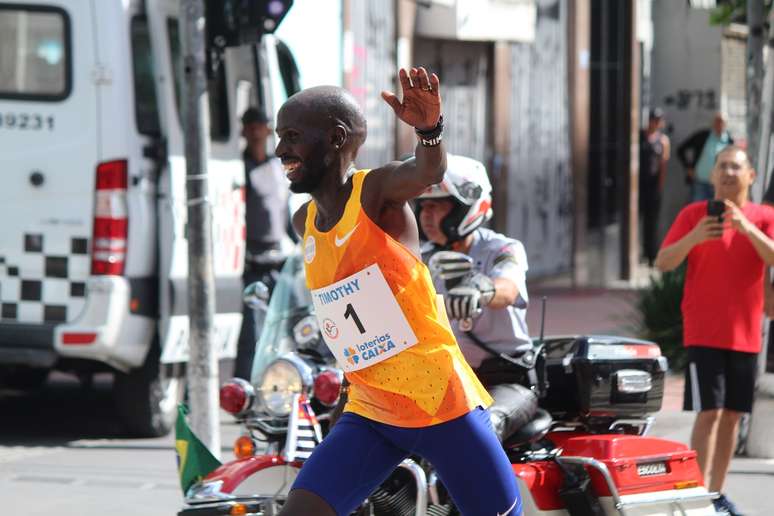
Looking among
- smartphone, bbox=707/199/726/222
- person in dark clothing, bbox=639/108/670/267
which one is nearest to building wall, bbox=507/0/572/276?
person in dark clothing, bbox=639/108/670/267

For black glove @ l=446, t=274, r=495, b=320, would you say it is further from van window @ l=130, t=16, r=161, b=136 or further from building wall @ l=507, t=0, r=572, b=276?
building wall @ l=507, t=0, r=572, b=276

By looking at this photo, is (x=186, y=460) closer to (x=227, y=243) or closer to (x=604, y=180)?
(x=227, y=243)

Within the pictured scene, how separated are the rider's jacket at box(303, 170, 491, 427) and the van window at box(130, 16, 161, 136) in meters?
4.82

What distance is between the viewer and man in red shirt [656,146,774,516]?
686 centimetres

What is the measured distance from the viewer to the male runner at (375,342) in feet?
14.0

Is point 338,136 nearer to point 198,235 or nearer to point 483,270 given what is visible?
point 483,270

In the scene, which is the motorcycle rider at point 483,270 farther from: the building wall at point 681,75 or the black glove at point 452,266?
the building wall at point 681,75

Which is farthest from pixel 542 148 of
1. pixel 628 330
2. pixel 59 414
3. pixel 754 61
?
pixel 59 414

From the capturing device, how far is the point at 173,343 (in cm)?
909

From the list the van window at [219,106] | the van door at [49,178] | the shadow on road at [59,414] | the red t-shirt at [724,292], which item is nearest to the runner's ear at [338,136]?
the red t-shirt at [724,292]

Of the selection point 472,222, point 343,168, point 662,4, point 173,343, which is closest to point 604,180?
point 662,4

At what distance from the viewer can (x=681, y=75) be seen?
75.3 feet

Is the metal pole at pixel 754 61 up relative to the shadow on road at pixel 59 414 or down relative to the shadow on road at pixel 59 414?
up

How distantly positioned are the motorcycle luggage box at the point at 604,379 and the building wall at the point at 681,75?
1711 cm
